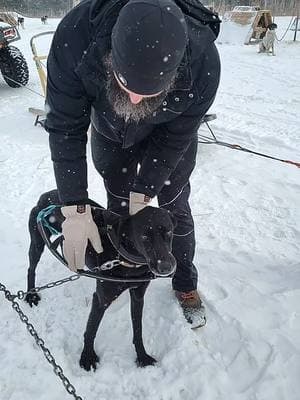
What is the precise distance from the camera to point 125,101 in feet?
5.09

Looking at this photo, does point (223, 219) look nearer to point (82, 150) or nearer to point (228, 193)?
point (228, 193)

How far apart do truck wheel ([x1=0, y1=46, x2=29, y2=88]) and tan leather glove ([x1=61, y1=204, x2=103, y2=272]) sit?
6327 millimetres

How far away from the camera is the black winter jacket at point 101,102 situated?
1499 millimetres

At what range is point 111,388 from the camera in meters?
2.00

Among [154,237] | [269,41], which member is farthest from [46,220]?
[269,41]

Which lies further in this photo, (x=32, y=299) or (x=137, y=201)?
(x=32, y=299)

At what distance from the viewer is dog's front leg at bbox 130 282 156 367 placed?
1.98m

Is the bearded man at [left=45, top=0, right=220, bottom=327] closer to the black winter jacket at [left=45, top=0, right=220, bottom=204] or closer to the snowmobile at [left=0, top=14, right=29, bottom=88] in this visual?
the black winter jacket at [left=45, top=0, right=220, bottom=204]

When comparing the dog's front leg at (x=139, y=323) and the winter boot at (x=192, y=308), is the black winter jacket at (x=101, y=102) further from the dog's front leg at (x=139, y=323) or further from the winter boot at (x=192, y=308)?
the winter boot at (x=192, y=308)

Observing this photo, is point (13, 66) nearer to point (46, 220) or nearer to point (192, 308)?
point (46, 220)

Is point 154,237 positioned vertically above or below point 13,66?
above

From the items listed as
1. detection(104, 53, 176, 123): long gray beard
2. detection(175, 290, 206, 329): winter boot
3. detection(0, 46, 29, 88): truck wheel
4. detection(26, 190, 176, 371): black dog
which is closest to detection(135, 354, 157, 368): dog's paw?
detection(26, 190, 176, 371): black dog

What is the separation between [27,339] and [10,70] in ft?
21.6

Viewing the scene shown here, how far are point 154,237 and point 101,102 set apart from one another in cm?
63
